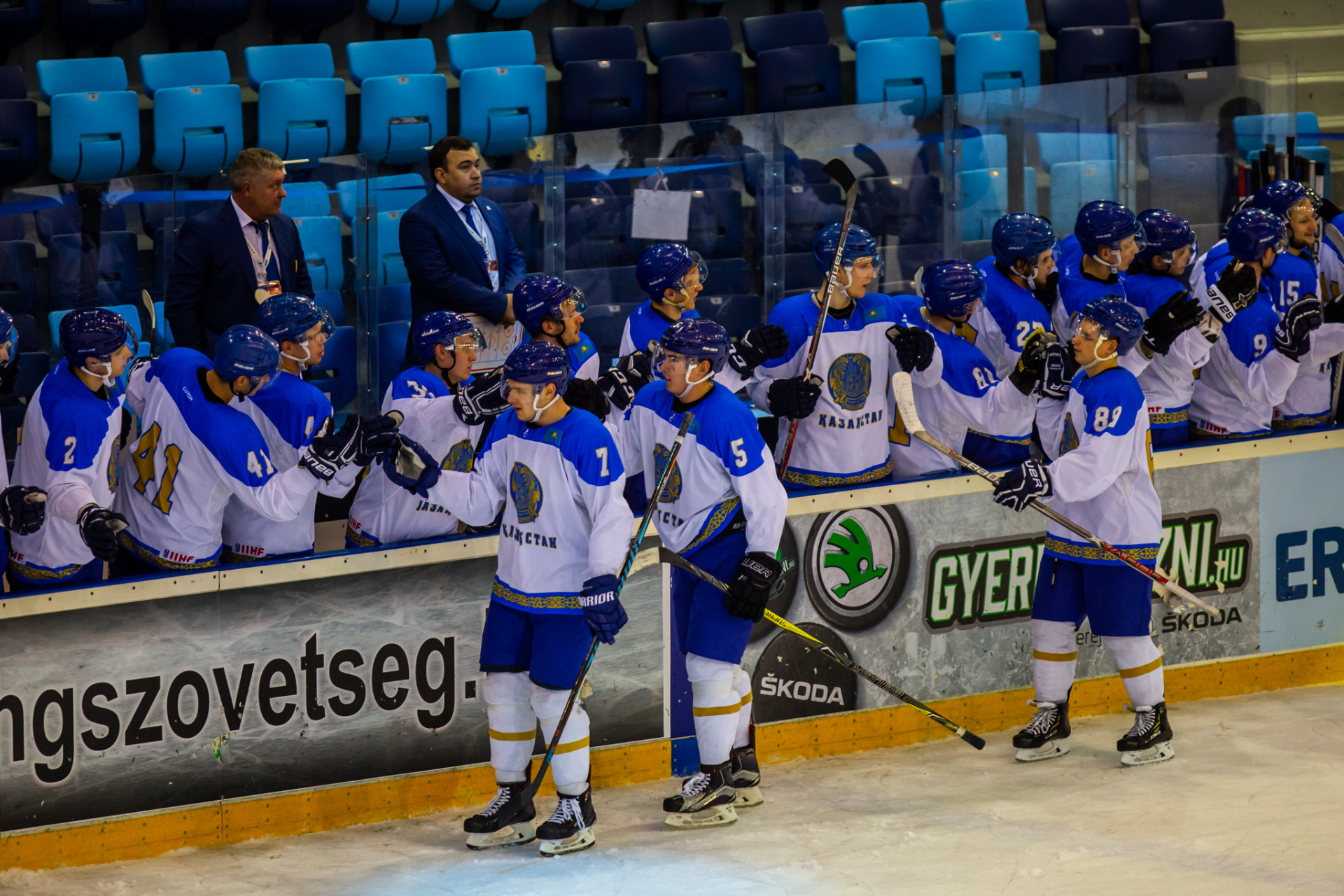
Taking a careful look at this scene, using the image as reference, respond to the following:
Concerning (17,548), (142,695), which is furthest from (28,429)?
(142,695)

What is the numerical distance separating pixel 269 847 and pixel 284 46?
18.1 ft

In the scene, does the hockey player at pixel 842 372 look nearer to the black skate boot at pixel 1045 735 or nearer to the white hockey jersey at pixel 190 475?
the black skate boot at pixel 1045 735

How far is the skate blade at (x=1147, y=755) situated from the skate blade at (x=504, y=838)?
7.01 ft

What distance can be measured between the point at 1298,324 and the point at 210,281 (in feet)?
13.6

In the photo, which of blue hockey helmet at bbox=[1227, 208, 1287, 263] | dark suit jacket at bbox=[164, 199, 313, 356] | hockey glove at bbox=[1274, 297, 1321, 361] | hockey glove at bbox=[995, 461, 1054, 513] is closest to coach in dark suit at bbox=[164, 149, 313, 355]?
dark suit jacket at bbox=[164, 199, 313, 356]

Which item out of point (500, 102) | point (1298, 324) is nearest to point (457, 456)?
point (1298, 324)

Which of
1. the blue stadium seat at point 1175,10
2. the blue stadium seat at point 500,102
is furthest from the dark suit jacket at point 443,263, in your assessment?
the blue stadium seat at point 1175,10

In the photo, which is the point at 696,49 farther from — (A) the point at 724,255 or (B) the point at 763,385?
(B) the point at 763,385

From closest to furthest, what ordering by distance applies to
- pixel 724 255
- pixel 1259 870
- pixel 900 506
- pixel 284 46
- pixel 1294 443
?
pixel 1259 870
pixel 900 506
pixel 1294 443
pixel 724 255
pixel 284 46

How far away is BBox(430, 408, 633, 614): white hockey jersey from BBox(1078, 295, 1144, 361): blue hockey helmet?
5.72 feet

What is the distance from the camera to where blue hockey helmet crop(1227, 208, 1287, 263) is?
625 centimetres

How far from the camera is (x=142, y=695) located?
4.77m

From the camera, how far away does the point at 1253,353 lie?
20.9ft

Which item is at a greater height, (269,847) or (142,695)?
(142,695)
